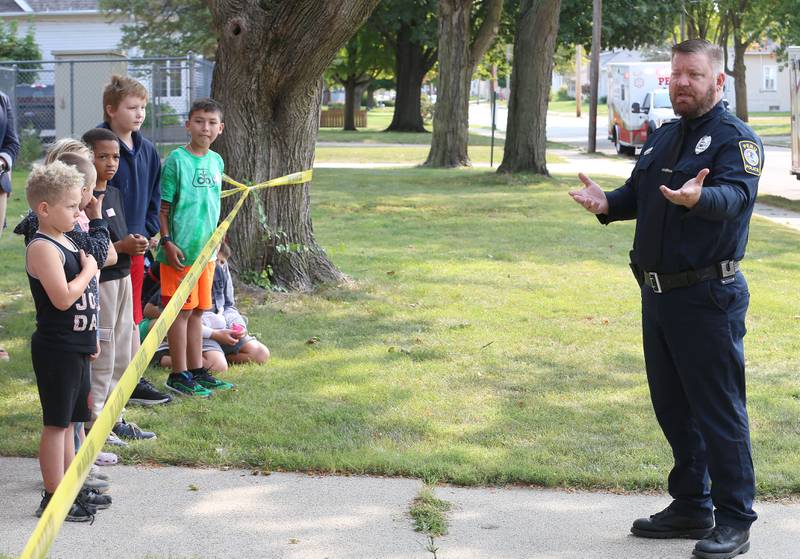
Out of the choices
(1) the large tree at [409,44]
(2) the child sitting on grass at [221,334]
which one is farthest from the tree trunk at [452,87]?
(2) the child sitting on grass at [221,334]

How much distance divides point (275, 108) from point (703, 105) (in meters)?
5.48

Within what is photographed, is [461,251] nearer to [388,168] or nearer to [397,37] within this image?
[388,168]

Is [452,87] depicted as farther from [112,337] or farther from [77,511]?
[77,511]

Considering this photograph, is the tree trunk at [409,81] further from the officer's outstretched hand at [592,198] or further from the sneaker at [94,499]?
the sneaker at [94,499]

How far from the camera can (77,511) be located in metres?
4.52

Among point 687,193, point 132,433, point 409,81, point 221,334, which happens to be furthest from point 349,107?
point 687,193

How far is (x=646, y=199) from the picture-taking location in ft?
14.3

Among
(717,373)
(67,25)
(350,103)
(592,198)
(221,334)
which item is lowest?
(221,334)

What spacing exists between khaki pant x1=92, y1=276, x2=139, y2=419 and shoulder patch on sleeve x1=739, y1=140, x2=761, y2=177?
298 centimetres

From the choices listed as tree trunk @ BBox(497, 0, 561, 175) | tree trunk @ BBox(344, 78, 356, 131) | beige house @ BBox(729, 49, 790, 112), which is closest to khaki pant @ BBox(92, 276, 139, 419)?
tree trunk @ BBox(497, 0, 561, 175)

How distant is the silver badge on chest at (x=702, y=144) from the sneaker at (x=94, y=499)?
2761mm

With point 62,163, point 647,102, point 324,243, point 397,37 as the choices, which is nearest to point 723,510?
point 62,163

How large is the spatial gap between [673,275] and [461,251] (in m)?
8.28

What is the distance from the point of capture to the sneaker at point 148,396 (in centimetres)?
626
